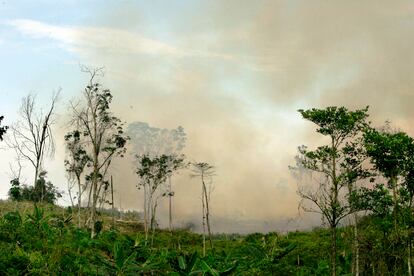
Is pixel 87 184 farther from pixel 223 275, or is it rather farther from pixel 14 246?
pixel 223 275

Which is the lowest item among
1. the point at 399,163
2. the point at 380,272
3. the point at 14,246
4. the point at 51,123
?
the point at 380,272

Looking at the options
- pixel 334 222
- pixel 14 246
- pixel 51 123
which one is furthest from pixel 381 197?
pixel 51 123

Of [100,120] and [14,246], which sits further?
[100,120]

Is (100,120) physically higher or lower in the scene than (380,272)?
higher

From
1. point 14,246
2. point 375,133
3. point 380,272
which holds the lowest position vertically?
point 380,272

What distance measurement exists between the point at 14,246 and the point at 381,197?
18654 millimetres

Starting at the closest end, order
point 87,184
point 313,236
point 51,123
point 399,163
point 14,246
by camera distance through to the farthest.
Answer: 1. point 14,246
2. point 399,163
3. point 51,123
4. point 313,236
5. point 87,184

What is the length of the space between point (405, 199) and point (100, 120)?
1042 inches

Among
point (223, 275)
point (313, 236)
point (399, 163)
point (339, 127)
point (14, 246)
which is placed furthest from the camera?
point (313, 236)

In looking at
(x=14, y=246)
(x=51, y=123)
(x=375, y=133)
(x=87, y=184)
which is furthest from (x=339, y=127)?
(x=87, y=184)

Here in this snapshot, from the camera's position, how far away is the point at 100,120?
4222cm

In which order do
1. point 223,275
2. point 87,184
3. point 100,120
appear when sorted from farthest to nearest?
point 87,184 → point 100,120 → point 223,275

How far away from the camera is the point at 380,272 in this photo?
25.9 metres

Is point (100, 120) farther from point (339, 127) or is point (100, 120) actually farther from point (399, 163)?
point (399, 163)
